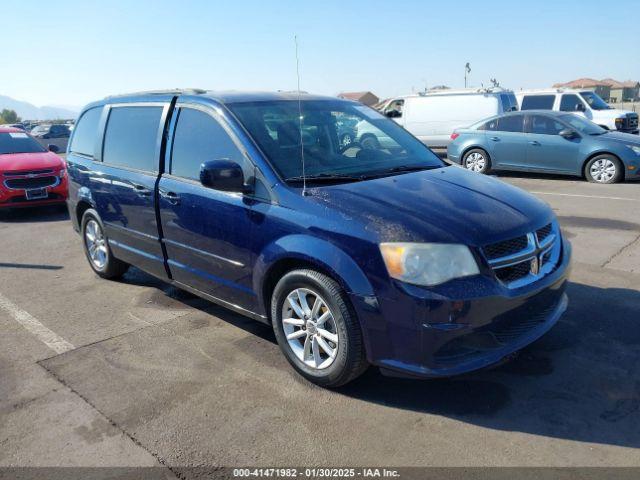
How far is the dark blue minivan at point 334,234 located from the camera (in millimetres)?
2955

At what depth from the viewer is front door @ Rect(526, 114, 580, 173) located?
1148cm

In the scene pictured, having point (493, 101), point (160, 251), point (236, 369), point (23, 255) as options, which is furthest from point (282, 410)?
point (493, 101)

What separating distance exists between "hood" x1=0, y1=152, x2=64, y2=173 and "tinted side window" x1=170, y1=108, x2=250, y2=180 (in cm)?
659

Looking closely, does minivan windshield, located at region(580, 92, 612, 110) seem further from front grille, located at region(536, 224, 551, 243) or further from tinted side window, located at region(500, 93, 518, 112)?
front grille, located at region(536, 224, 551, 243)

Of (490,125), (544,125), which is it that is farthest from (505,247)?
(490,125)

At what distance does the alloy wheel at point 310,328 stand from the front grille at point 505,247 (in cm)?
97

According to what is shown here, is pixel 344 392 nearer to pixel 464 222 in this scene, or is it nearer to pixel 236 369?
pixel 236 369

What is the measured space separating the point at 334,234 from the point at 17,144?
382 inches

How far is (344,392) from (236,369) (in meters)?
0.81

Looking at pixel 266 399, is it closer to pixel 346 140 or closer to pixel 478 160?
pixel 346 140

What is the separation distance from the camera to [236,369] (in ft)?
12.4

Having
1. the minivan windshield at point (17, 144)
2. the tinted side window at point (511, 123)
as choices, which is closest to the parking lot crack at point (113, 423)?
the minivan windshield at point (17, 144)

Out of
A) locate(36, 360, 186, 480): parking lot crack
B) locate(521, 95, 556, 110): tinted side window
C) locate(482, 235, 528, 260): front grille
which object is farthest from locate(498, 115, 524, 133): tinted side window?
locate(36, 360, 186, 480): parking lot crack

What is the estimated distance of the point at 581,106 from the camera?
15883 mm
